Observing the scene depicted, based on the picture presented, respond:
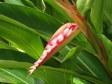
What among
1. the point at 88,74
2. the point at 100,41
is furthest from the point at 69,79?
the point at 100,41

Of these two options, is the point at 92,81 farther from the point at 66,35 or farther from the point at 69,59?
the point at 66,35

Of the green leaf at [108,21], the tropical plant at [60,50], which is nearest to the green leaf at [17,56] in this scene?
the tropical plant at [60,50]

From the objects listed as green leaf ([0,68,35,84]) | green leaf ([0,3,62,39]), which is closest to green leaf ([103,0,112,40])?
green leaf ([0,3,62,39])

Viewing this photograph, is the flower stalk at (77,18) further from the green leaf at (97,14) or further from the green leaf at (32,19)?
the green leaf at (32,19)

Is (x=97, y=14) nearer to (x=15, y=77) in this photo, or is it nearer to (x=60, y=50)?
(x=60, y=50)

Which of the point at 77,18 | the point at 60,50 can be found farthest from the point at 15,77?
the point at 77,18

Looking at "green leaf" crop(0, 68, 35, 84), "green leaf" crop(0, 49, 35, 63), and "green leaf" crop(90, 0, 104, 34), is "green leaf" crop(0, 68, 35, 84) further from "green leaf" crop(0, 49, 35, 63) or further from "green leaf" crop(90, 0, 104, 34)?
"green leaf" crop(90, 0, 104, 34)
